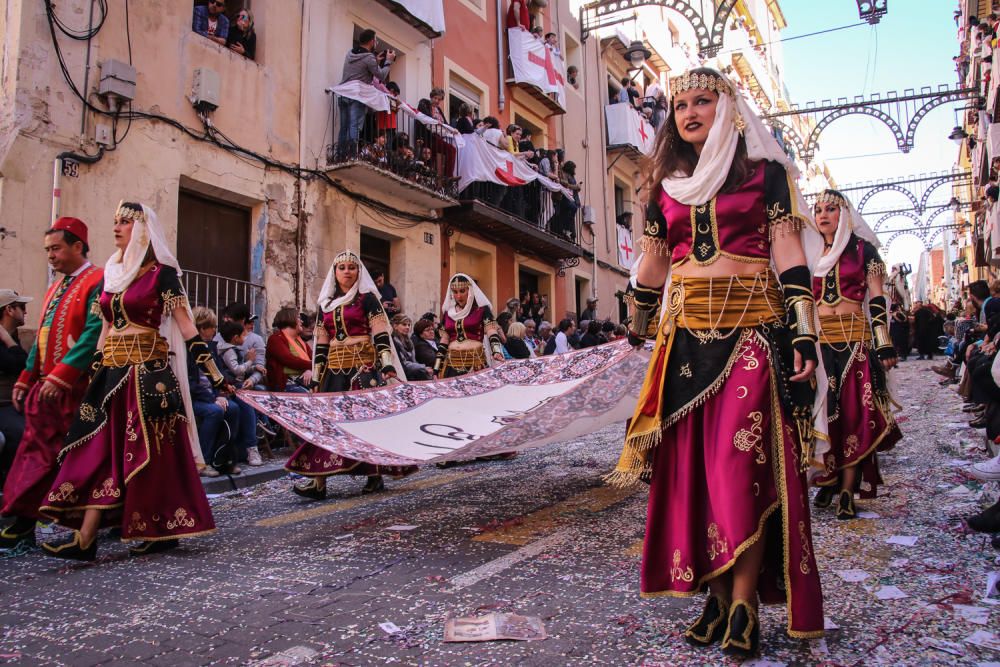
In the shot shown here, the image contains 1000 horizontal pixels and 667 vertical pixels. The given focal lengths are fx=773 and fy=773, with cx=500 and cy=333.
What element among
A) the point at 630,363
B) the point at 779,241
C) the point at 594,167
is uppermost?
the point at 594,167

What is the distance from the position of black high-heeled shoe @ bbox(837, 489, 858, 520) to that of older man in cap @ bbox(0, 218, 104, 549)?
16.3ft

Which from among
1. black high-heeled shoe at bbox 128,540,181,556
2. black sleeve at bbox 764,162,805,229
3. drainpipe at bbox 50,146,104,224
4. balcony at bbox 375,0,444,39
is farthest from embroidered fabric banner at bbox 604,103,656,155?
black sleeve at bbox 764,162,805,229

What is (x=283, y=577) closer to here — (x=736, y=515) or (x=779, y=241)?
(x=736, y=515)

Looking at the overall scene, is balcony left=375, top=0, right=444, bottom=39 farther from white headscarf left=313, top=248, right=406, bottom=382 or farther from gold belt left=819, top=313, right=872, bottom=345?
gold belt left=819, top=313, right=872, bottom=345

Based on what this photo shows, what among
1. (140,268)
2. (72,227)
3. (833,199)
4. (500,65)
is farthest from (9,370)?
(500,65)

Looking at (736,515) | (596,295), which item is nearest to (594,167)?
(596,295)

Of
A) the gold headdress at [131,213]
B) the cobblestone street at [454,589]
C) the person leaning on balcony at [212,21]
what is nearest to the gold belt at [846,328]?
the cobblestone street at [454,589]

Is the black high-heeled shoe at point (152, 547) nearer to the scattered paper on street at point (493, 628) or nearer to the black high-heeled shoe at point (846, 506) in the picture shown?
the scattered paper on street at point (493, 628)

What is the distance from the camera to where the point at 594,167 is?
78.2 ft

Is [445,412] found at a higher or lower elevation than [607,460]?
higher

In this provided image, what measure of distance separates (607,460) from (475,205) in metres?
9.07

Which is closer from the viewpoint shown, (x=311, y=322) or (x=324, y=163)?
(x=311, y=322)

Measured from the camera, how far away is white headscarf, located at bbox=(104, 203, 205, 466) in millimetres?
4793

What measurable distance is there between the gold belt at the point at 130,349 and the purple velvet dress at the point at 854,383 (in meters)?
4.54
